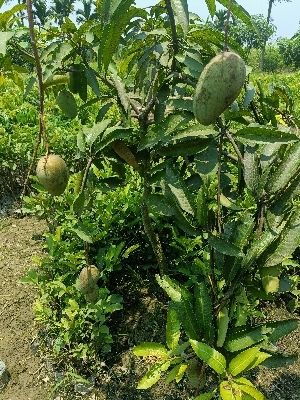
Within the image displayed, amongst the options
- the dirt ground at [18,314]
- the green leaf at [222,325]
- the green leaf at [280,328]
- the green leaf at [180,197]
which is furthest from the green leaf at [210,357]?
the dirt ground at [18,314]

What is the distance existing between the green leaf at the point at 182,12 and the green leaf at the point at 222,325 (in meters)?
0.78

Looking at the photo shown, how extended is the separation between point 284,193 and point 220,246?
22cm

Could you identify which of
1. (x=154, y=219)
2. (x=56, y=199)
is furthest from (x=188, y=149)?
(x=56, y=199)

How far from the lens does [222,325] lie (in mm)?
1392

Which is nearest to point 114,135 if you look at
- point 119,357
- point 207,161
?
point 207,161

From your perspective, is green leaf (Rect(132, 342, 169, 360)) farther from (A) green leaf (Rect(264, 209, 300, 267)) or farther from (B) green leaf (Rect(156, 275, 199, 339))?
(A) green leaf (Rect(264, 209, 300, 267))

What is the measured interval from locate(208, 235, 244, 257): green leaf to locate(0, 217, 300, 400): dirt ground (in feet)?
3.11

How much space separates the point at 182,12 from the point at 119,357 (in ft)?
5.03

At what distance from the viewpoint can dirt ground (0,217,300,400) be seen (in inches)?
79.2

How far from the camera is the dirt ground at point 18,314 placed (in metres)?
2.14

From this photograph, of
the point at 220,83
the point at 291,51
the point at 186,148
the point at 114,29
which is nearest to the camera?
the point at 220,83

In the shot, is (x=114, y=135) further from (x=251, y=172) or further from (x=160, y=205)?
(x=251, y=172)

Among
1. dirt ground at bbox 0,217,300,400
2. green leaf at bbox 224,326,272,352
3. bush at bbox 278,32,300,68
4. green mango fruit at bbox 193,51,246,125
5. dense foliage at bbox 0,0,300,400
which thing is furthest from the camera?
bush at bbox 278,32,300,68

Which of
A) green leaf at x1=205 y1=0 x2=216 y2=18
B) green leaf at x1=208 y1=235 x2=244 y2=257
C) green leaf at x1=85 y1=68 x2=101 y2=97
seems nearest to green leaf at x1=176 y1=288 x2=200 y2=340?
green leaf at x1=208 y1=235 x2=244 y2=257
